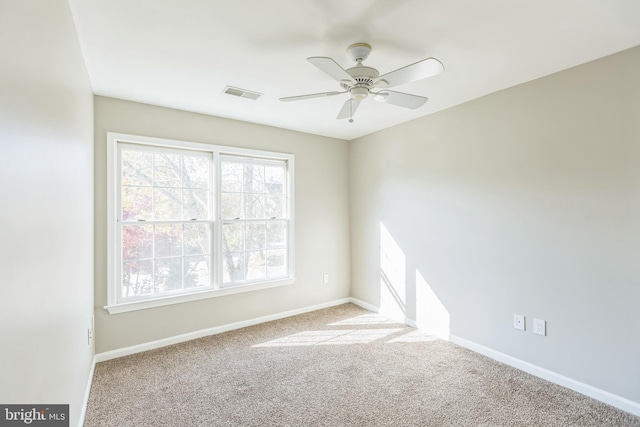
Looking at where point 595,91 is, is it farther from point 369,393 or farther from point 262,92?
point 369,393

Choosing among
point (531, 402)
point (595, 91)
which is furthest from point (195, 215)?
point (595, 91)

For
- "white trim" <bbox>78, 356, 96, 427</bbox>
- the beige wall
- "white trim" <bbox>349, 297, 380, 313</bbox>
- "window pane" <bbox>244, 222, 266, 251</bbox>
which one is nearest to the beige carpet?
"white trim" <bbox>78, 356, 96, 427</bbox>

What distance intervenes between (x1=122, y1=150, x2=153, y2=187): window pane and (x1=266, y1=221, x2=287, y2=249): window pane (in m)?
1.49

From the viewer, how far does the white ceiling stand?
5.72 feet

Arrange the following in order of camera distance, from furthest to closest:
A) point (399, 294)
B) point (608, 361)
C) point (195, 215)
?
1. point (399, 294)
2. point (195, 215)
3. point (608, 361)

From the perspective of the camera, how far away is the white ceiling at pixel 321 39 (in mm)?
1742

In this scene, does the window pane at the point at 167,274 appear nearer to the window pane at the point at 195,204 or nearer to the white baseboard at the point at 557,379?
the window pane at the point at 195,204

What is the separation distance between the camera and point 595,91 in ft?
7.56

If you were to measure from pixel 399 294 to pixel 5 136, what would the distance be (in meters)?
3.83

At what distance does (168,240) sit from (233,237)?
0.72 metres

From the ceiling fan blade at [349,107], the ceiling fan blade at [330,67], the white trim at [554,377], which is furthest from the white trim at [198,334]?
the ceiling fan blade at [330,67]

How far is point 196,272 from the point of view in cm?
350

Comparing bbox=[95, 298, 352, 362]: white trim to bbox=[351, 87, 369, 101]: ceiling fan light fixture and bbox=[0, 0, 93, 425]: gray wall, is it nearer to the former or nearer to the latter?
bbox=[0, 0, 93, 425]: gray wall

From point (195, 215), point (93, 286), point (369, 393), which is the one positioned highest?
point (195, 215)
